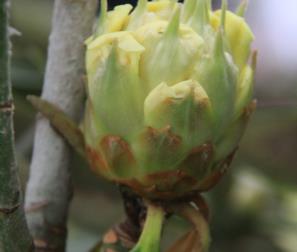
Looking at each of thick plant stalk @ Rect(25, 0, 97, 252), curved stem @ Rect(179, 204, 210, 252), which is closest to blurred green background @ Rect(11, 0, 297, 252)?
thick plant stalk @ Rect(25, 0, 97, 252)

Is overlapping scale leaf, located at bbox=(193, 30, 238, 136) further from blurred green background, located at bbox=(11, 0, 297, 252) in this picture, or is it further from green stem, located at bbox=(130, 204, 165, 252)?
blurred green background, located at bbox=(11, 0, 297, 252)

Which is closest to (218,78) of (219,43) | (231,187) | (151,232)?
(219,43)

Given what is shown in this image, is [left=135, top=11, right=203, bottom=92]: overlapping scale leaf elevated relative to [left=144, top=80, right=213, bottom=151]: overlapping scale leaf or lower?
elevated

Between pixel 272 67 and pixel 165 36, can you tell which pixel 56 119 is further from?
pixel 272 67

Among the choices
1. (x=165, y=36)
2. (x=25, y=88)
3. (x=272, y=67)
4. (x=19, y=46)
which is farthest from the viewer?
(x=272, y=67)

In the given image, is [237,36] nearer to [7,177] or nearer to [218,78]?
[218,78]

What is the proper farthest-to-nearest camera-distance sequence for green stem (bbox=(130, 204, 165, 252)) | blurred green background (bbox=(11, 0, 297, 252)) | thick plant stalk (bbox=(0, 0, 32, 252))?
blurred green background (bbox=(11, 0, 297, 252)), green stem (bbox=(130, 204, 165, 252)), thick plant stalk (bbox=(0, 0, 32, 252))

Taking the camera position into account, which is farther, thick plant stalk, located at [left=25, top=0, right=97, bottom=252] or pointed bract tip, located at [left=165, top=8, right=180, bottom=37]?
thick plant stalk, located at [left=25, top=0, right=97, bottom=252]

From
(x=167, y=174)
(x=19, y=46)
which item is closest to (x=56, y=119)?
(x=167, y=174)
